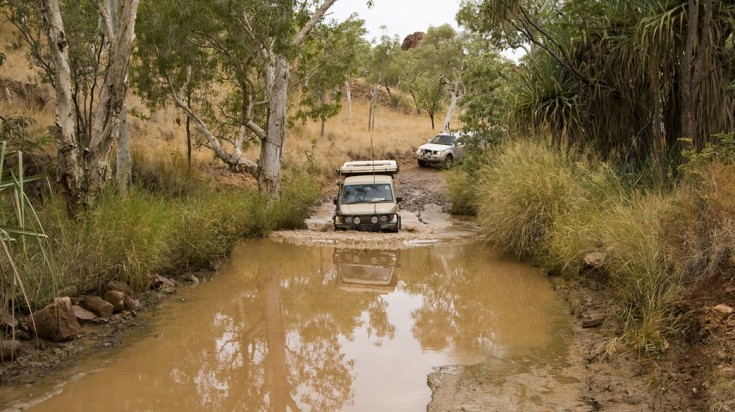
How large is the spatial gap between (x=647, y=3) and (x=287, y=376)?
8.71 meters

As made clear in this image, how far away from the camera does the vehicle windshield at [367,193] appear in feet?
53.6

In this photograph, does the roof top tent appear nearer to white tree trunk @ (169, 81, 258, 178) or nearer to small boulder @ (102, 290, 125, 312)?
white tree trunk @ (169, 81, 258, 178)

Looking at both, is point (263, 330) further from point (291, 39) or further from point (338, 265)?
point (291, 39)

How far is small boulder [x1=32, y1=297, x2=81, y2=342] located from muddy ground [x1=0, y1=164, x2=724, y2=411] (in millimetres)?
106

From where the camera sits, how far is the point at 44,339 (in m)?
7.48

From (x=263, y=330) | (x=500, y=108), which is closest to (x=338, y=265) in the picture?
(x=263, y=330)

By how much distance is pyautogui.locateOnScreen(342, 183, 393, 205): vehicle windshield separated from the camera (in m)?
16.3

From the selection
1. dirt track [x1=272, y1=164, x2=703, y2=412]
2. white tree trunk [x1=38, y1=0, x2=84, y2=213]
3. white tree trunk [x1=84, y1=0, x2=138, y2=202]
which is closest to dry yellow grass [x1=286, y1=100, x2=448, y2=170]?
white tree trunk [x1=84, y1=0, x2=138, y2=202]

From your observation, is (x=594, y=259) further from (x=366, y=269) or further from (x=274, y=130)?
(x=274, y=130)

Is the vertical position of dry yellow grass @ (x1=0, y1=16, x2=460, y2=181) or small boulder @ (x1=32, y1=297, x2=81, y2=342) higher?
dry yellow grass @ (x1=0, y1=16, x2=460, y2=181)

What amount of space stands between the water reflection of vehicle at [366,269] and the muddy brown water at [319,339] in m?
0.04

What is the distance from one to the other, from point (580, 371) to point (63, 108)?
748 cm

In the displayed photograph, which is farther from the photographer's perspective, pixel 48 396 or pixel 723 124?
pixel 723 124

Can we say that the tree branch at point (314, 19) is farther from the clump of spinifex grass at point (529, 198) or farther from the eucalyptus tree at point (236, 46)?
the clump of spinifex grass at point (529, 198)
